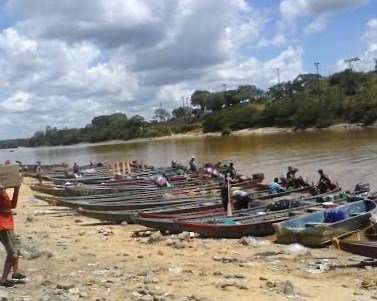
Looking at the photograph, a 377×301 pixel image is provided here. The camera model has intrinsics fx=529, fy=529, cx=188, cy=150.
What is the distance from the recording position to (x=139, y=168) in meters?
39.9

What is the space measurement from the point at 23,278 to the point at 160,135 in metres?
132

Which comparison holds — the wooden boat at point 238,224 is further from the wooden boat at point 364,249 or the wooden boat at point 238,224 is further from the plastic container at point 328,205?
the wooden boat at point 364,249

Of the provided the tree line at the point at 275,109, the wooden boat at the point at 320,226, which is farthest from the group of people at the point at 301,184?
the tree line at the point at 275,109

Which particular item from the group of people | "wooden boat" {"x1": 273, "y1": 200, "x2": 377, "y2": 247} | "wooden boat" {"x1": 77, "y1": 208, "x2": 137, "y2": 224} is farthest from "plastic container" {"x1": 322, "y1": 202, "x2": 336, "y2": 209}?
"wooden boat" {"x1": 77, "y1": 208, "x2": 137, "y2": 224}

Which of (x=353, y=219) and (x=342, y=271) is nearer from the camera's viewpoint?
(x=342, y=271)

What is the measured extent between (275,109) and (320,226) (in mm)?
94759

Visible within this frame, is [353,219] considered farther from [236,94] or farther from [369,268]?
[236,94]

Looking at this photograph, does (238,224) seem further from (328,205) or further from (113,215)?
(113,215)

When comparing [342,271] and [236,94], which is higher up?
[236,94]

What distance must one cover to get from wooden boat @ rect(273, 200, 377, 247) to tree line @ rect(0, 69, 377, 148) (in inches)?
2834

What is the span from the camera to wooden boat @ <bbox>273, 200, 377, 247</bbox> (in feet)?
44.5

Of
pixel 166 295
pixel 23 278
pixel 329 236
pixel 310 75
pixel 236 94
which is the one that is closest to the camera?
pixel 166 295

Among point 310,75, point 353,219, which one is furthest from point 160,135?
point 353,219

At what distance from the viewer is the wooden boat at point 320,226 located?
13.6 m
